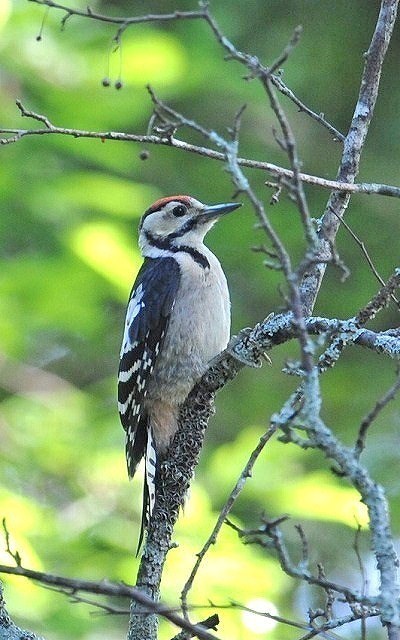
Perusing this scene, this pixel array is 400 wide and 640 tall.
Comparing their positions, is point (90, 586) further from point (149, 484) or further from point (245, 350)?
point (149, 484)

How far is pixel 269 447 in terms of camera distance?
604 cm

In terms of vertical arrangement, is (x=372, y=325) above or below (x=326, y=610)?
above

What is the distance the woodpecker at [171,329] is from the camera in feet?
16.1

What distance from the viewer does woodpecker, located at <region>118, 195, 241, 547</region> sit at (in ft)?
16.1

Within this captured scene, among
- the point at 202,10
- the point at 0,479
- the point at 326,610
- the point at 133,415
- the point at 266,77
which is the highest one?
the point at 0,479

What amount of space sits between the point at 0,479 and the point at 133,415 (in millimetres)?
1547

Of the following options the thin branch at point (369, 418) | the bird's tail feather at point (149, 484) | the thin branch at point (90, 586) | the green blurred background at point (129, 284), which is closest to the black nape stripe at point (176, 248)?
the green blurred background at point (129, 284)

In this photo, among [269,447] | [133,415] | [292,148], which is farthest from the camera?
[269,447]

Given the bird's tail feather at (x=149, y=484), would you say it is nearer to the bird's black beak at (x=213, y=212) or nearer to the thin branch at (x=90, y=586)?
the bird's black beak at (x=213, y=212)

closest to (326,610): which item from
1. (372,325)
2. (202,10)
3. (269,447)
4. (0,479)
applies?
(202,10)

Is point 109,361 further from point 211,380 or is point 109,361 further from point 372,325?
point 211,380

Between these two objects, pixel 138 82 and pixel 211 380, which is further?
pixel 138 82

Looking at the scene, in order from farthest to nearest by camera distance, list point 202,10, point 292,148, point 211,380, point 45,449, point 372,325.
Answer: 1. point 372,325
2. point 45,449
3. point 211,380
4. point 202,10
5. point 292,148

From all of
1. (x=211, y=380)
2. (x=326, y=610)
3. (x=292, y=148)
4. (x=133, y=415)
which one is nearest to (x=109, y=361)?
(x=133, y=415)
